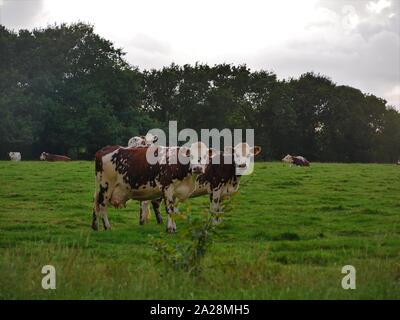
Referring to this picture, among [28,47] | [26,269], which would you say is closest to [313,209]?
[26,269]

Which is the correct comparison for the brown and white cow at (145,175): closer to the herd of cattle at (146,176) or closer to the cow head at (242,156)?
the herd of cattle at (146,176)

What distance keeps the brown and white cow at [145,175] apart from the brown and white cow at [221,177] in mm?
1435

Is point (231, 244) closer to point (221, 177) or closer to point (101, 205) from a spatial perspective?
point (101, 205)

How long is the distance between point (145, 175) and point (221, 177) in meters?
3.06

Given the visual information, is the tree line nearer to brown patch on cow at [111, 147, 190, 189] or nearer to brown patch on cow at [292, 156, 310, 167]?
brown patch on cow at [292, 156, 310, 167]

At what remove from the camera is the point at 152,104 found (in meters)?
76.5

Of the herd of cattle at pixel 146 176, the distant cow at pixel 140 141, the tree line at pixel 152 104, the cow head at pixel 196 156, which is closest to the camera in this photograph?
the cow head at pixel 196 156

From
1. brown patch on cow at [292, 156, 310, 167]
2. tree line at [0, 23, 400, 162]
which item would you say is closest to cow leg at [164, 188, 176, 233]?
brown patch on cow at [292, 156, 310, 167]

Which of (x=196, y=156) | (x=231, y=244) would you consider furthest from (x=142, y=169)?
(x=231, y=244)

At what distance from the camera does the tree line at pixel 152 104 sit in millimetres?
57406

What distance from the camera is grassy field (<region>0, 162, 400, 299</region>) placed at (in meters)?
7.75

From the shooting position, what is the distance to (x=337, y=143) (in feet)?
243

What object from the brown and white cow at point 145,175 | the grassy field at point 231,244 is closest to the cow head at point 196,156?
the brown and white cow at point 145,175
